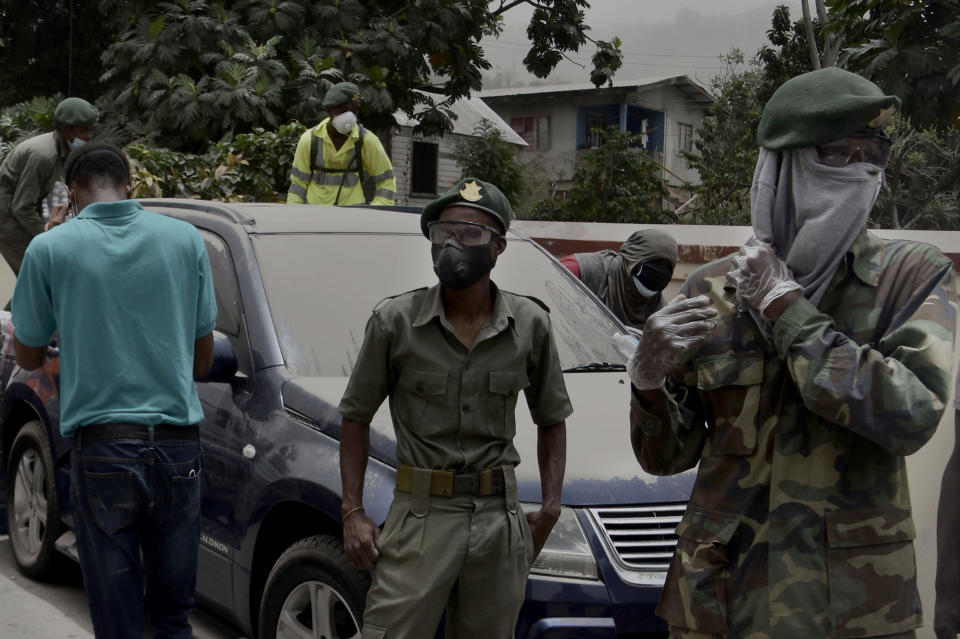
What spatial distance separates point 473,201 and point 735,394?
4.04 ft

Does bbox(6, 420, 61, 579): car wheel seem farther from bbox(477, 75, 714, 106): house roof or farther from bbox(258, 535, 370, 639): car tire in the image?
bbox(477, 75, 714, 106): house roof

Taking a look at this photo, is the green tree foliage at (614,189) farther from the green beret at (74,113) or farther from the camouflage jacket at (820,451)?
the camouflage jacket at (820,451)

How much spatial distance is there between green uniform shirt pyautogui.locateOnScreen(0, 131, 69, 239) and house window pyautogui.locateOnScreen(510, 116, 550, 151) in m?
38.4

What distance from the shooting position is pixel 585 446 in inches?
148

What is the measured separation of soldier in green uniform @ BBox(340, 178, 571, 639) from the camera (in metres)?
3.05

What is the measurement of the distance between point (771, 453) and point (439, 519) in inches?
42.7

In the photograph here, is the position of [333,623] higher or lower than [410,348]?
lower

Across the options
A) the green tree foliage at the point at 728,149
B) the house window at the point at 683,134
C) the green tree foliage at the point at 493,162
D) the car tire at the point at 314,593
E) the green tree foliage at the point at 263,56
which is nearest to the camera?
the car tire at the point at 314,593

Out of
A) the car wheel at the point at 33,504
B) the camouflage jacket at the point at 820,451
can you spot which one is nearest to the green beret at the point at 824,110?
the camouflage jacket at the point at 820,451

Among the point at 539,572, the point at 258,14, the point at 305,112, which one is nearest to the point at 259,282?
the point at 539,572

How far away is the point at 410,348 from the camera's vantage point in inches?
124

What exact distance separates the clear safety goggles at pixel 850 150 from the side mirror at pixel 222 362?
2.40 m

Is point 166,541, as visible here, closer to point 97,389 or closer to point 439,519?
point 97,389

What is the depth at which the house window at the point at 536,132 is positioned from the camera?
46094mm
